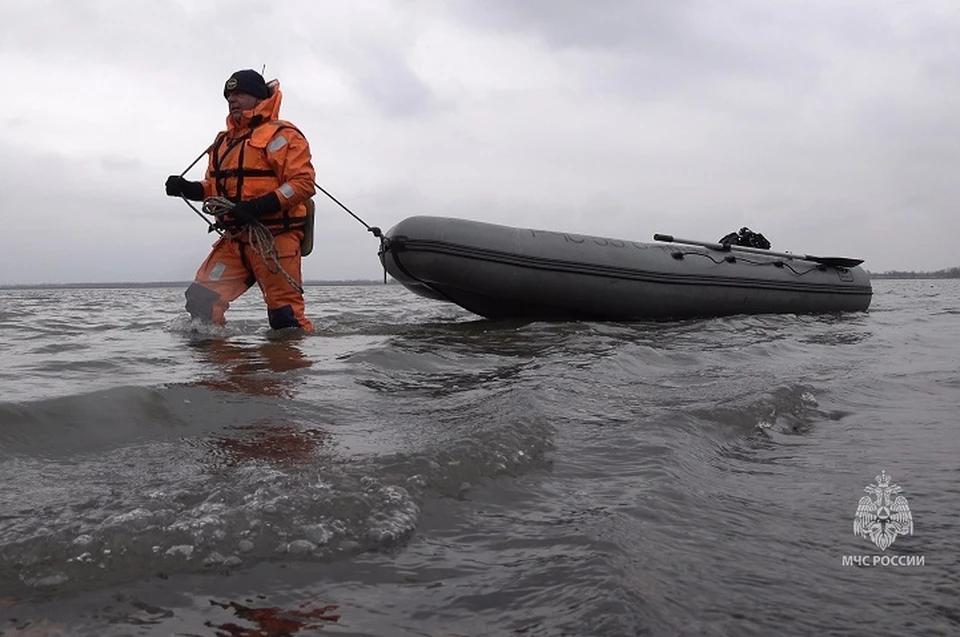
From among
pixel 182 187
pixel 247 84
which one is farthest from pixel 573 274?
pixel 182 187

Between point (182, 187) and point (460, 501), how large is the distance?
4.33 meters

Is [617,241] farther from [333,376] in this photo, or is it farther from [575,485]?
[575,485]

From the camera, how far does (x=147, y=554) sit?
1494 mm

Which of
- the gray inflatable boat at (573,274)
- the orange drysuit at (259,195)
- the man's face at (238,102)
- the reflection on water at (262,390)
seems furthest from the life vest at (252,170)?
the gray inflatable boat at (573,274)

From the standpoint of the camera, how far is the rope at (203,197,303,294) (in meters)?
5.14

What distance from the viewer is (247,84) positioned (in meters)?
5.31

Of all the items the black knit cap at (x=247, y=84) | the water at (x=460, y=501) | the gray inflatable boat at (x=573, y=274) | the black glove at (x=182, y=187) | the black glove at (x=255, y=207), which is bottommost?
the water at (x=460, y=501)

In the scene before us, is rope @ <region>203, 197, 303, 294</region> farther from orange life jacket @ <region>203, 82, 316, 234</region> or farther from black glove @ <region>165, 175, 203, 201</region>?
black glove @ <region>165, 175, 203, 201</region>

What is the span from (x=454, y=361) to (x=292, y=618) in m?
3.11

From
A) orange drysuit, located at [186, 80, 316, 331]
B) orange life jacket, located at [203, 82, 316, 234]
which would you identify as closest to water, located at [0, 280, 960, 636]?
orange drysuit, located at [186, 80, 316, 331]

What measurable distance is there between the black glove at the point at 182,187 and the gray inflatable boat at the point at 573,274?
179 centimetres

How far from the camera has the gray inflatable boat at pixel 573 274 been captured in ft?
22.2

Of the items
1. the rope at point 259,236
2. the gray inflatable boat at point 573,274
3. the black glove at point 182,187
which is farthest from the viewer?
the gray inflatable boat at point 573,274

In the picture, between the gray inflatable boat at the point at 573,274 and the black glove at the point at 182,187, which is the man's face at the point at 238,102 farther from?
the gray inflatable boat at the point at 573,274
